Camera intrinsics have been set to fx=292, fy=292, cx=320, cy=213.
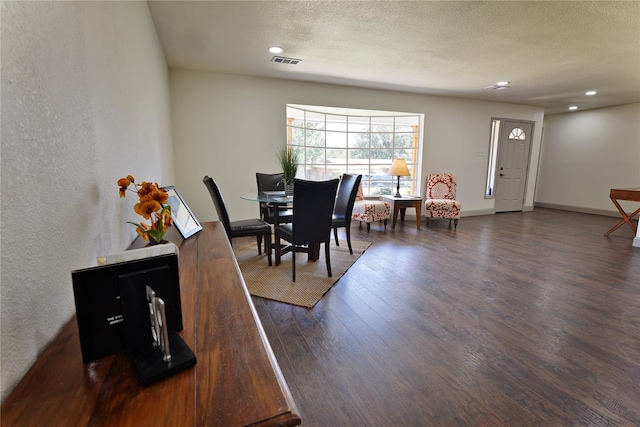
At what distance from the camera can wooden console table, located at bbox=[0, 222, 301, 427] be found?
0.51 meters

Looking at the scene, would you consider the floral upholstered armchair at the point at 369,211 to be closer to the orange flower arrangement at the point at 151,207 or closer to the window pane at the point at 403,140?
the window pane at the point at 403,140

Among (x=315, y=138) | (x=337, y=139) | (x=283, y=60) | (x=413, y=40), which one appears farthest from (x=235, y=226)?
(x=337, y=139)

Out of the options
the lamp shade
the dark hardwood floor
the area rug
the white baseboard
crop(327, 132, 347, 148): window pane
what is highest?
crop(327, 132, 347, 148): window pane

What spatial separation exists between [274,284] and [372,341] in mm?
1158

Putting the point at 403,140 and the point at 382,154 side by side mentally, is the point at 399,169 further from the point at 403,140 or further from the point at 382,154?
the point at 403,140

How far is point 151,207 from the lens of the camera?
117 centimetres

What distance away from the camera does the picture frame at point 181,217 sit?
5.93 ft

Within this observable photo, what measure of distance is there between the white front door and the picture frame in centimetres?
696

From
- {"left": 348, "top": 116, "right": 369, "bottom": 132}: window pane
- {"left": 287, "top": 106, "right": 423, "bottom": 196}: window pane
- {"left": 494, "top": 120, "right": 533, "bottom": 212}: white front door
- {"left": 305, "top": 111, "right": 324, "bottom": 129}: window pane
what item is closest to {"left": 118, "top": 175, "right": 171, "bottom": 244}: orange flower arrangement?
{"left": 287, "top": 106, "right": 423, "bottom": 196}: window pane

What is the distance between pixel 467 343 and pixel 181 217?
6.63 ft

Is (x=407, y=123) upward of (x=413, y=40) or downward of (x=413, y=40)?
downward

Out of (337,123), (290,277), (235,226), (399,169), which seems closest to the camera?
(290,277)

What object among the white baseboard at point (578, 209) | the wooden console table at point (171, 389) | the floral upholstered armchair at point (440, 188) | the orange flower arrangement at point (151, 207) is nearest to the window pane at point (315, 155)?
the floral upholstered armchair at point (440, 188)

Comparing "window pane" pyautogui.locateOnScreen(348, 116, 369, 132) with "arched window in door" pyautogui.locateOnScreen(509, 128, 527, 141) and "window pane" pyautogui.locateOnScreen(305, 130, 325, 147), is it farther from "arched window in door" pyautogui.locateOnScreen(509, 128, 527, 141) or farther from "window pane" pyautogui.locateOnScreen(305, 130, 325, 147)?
"arched window in door" pyautogui.locateOnScreen(509, 128, 527, 141)
